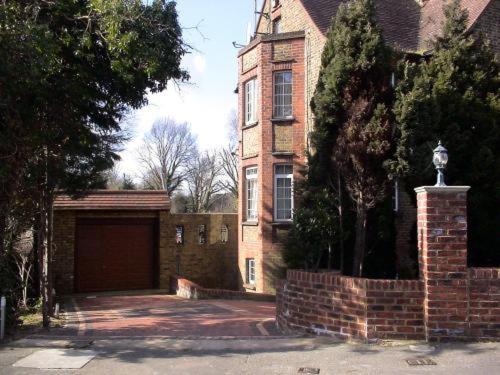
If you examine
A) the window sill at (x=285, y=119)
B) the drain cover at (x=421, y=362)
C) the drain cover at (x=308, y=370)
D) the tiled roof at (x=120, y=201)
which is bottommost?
the drain cover at (x=308, y=370)

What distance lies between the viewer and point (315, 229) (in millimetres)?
9922

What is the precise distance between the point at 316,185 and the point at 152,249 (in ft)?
36.5

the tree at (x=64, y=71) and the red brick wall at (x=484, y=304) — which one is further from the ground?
the tree at (x=64, y=71)

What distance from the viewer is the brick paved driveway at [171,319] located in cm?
965

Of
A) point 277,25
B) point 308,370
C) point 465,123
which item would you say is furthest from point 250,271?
point 308,370

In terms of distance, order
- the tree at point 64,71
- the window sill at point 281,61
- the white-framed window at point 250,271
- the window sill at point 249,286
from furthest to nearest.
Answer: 1. the white-framed window at point 250,271
2. the window sill at point 249,286
3. the window sill at point 281,61
4. the tree at point 64,71

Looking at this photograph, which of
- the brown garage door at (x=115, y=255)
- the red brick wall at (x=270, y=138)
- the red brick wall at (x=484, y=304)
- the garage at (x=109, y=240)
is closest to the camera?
the red brick wall at (x=484, y=304)

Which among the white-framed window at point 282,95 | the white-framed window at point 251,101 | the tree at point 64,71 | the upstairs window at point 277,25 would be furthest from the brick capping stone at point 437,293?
the upstairs window at point 277,25

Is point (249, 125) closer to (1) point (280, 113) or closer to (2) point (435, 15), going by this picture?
(1) point (280, 113)

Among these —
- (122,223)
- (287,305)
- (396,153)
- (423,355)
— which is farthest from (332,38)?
(122,223)

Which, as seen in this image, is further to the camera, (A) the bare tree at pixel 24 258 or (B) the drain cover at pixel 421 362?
(A) the bare tree at pixel 24 258

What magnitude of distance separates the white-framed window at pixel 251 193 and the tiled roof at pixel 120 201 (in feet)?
10.9

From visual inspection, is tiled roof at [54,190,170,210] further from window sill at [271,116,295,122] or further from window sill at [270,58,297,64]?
window sill at [270,58,297,64]

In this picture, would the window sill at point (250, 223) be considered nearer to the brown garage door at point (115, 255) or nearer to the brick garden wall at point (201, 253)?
the brick garden wall at point (201, 253)
